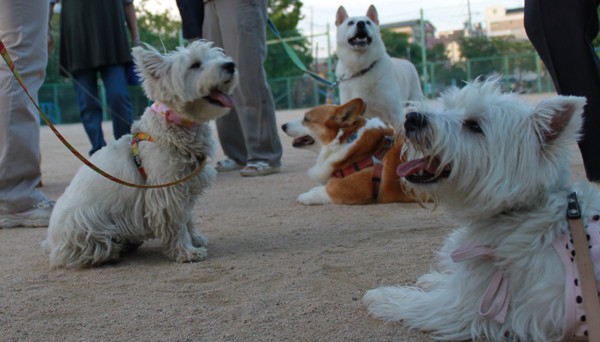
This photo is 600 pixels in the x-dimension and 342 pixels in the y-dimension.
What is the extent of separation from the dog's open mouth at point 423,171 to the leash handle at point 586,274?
1.50ft

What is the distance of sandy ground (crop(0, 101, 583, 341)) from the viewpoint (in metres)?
2.54

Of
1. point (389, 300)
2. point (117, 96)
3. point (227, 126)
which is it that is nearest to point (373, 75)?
point (227, 126)

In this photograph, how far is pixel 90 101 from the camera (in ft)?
23.1

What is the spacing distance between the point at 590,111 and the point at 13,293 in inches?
134

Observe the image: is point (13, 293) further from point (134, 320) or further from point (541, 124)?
point (541, 124)

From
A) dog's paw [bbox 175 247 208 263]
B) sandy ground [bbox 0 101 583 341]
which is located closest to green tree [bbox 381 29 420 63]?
sandy ground [bbox 0 101 583 341]

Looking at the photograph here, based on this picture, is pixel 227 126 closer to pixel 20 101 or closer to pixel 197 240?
pixel 20 101

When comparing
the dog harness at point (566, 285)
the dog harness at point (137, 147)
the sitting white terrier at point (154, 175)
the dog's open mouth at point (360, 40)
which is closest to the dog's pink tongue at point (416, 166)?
the dog harness at point (566, 285)

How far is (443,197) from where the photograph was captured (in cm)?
229

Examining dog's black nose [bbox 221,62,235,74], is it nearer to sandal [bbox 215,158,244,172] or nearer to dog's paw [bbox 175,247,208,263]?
dog's paw [bbox 175,247,208,263]

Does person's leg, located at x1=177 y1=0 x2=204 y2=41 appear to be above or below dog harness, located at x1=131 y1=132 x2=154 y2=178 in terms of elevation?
above

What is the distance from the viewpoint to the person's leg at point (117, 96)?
6680 millimetres

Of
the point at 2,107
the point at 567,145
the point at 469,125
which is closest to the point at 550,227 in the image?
the point at 567,145

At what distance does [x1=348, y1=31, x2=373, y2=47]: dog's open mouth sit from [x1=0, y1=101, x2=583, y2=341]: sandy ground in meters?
3.87
